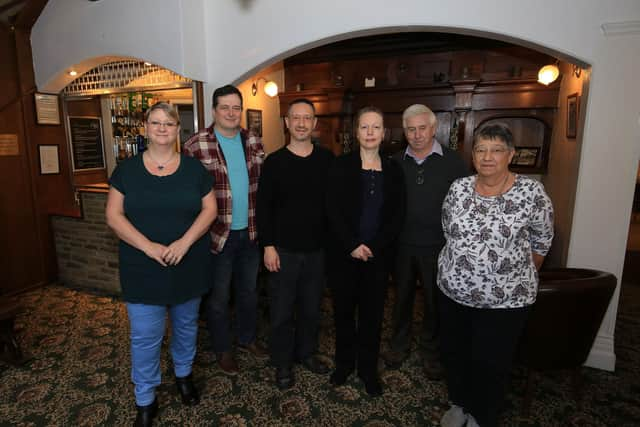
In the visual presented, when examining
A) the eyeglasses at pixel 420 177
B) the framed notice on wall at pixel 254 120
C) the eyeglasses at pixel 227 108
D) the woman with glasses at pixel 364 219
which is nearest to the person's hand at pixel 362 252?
the woman with glasses at pixel 364 219

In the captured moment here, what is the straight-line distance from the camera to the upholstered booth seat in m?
1.89

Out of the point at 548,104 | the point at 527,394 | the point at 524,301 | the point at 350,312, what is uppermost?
the point at 548,104

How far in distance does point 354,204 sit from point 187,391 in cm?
140

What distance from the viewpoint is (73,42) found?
3457 mm

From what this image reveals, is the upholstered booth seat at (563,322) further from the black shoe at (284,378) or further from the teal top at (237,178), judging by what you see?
the teal top at (237,178)

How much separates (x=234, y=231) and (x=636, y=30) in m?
2.58

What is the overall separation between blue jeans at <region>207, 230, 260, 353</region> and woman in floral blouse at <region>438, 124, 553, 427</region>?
1169 millimetres

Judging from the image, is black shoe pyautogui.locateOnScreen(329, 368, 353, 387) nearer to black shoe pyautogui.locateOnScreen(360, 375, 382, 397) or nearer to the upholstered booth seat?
black shoe pyautogui.locateOnScreen(360, 375, 382, 397)

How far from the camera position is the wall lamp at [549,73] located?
3.67 m

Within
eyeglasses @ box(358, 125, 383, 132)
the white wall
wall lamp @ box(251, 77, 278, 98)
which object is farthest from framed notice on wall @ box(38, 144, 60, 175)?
eyeglasses @ box(358, 125, 383, 132)

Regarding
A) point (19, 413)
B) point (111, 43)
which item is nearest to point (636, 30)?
point (111, 43)

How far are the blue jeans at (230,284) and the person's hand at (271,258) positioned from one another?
254mm

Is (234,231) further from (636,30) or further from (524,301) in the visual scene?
(636,30)

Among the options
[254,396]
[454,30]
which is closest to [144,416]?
[254,396]
